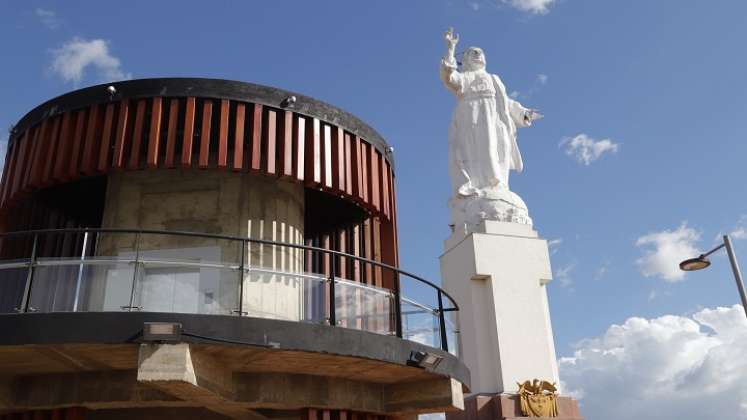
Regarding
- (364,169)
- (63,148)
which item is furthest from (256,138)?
(63,148)

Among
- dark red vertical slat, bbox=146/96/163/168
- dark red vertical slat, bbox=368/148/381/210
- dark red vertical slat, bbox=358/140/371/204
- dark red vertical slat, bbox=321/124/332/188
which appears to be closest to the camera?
dark red vertical slat, bbox=146/96/163/168

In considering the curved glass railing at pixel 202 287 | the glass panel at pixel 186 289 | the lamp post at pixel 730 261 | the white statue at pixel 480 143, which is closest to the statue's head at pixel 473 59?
the white statue at pixel 480 143

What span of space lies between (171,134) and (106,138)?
3.55ft

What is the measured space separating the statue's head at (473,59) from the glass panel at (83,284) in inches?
654

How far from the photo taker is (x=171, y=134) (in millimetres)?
10875

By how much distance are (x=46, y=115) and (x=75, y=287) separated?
4.46 meters

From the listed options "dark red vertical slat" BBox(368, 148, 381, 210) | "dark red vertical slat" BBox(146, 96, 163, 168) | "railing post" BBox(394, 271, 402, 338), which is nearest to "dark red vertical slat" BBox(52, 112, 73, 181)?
"dark red vertical slat" BBox(146, 96, 163, 168)

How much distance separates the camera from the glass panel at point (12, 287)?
8469 mm

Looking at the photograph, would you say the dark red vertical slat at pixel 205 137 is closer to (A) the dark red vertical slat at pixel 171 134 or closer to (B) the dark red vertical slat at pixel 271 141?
(A) the dark red vertical slat at pixel 171 134

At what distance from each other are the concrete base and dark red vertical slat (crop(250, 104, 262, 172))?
29.9ft

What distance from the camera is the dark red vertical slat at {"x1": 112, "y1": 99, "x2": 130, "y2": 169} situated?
10.9 m

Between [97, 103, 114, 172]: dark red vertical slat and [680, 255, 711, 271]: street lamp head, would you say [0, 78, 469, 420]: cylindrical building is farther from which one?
[680, 255, 711, 271]: street lamp head

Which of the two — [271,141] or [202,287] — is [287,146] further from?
[202,287]

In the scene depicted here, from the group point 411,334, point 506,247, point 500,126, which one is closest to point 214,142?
point 411,334
